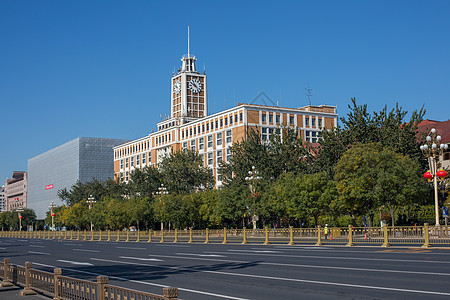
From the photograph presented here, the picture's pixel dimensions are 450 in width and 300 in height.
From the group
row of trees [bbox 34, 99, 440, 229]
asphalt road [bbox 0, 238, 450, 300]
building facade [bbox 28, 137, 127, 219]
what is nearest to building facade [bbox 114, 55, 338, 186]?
row of trees [bbox 34, 99, 440, 229]

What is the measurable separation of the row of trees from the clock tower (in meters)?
54.1

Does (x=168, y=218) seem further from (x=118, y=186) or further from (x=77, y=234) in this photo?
(x=118, y=186)

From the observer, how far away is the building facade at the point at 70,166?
486 feet

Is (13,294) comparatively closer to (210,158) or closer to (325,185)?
(325,185)

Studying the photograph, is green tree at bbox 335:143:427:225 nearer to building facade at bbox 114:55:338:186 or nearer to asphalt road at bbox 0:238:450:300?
asphalt road at bbox 0:238:450:300

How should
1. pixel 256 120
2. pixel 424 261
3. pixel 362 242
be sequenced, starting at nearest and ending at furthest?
1. pixel 424 261
2. pixel 362 242
3. pixel 256 120

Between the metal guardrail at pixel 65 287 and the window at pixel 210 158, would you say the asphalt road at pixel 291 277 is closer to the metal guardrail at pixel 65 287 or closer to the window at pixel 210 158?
the metal guardrail at pixel 65 287

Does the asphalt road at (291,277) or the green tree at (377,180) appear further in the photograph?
the green tree at (377,180)

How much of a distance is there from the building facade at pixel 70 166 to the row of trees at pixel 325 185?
7196 cm

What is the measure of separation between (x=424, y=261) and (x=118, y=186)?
283 ft

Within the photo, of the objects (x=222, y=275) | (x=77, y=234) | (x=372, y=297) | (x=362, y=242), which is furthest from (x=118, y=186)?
(x=372, y=297)

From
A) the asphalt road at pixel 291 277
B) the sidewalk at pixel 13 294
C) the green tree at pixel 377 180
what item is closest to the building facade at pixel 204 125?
the green tree at pixel 377 180

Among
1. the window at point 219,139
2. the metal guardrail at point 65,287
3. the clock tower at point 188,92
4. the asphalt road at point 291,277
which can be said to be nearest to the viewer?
the metal guardrail at point 65,287

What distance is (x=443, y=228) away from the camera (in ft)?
93.8
